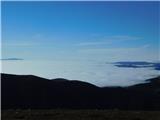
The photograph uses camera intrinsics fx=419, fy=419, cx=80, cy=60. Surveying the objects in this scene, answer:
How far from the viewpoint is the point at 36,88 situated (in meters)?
42.1

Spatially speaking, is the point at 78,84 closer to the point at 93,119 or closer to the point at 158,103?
the point at 158,103

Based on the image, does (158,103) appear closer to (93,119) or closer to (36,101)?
(36,101)

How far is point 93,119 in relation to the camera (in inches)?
740

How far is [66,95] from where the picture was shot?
4028 cm

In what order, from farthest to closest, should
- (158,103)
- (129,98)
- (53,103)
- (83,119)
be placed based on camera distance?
(129,98), (53,103), (158,103), (83,119)

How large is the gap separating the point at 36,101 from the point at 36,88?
491cm

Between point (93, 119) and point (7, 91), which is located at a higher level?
point (7, 91)

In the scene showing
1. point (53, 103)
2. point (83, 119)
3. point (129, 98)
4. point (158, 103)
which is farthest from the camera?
point (129, 98)

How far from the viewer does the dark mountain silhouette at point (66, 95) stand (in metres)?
35.9

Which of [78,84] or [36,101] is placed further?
[78,84]

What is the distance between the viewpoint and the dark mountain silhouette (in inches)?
1414

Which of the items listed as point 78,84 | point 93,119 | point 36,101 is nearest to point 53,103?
point 36,101

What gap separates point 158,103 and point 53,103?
9.12 metres

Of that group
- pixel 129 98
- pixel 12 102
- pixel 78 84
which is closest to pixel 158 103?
pixel 129 98
